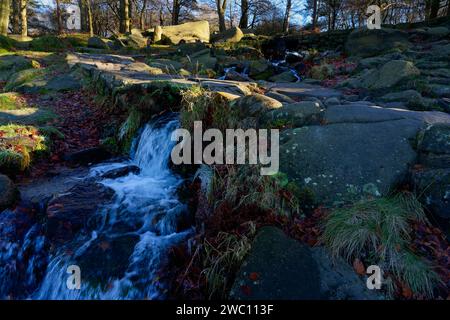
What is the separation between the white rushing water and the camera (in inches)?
140

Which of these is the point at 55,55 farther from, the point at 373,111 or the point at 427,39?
the point at 427,39

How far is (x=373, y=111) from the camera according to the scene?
17.5 ft

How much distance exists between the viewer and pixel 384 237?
10.7ft

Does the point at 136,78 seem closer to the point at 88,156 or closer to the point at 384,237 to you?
the point at 88,156

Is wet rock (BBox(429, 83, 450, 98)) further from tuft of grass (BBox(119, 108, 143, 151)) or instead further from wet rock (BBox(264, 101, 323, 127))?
tuft of grass (BBox(119, 108, 143, 151))

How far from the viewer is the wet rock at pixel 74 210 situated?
Result: 13.8 ft

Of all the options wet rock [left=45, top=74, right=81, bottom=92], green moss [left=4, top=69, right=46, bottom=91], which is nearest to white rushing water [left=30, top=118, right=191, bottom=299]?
wet rock [left=45, top=74, right=81, bottom=92]

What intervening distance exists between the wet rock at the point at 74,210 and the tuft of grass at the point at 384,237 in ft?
9.64

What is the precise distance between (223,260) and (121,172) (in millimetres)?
3086

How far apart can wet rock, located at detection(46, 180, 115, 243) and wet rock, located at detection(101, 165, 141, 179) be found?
0.49m

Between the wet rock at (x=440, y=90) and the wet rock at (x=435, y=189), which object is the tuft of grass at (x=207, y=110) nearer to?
the wet rock at (x=435, y=189)

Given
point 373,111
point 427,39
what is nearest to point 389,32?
point 427,39

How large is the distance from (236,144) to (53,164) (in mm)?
3436

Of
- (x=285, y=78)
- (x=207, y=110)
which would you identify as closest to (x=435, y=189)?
(x=207, y=110)
